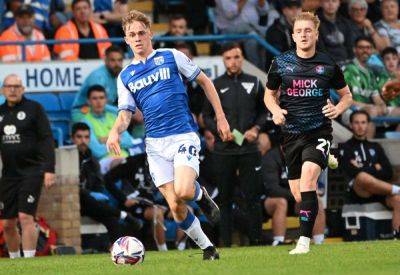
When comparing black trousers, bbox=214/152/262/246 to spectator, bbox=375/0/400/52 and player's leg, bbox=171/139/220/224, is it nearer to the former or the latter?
player's leg, bbox=171/139/220/224

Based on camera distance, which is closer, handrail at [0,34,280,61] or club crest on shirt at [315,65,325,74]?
club crest on shirt at [315,65,325,74]

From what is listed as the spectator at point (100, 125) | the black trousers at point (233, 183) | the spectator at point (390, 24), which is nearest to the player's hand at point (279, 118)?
the black trousers at point (233, 183)

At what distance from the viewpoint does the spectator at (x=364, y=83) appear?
2114 cm

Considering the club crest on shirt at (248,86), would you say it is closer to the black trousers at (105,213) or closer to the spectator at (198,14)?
the black trousers at (105,213)

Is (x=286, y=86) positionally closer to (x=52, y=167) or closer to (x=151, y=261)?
(x=151, y=261)

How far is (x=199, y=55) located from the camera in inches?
866

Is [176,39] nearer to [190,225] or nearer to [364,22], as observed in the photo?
→ [364,22]

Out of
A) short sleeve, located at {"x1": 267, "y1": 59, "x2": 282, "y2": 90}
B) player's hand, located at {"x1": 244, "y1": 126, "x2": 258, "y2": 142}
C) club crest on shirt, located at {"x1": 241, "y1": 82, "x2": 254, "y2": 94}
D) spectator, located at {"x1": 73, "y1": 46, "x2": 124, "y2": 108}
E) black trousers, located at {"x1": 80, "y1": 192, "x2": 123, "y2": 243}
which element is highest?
spectator, located at {"x1": 73, "y1": 46, "x2": 124, "y2": 108}

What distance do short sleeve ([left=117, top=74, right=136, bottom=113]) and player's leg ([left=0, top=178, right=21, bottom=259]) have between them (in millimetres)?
4689

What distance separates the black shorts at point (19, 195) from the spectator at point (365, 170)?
4.61 metres

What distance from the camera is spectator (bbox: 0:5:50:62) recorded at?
2006 centimetres

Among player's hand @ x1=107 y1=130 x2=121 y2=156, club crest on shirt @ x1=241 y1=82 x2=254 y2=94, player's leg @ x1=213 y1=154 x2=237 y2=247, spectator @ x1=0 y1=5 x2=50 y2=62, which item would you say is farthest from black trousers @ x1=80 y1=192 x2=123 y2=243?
player's hand @ x1=107 y1=130 x2=121 y2=156

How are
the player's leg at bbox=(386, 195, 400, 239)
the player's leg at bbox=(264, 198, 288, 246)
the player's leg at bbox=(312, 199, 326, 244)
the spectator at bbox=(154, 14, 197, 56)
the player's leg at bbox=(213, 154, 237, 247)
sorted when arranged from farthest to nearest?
the spectator at bbox=(154, 14, 197, 56)
the player's leg at bbox=(386, 195, 400, 239)
the player's leg at bbox=(264, 198, 288, 246)
the player's leg at bbox=(312, 199, 326, 244)
the player's leg at bbox=(213, 154, 237, 247)

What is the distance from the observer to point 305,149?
544 inches
